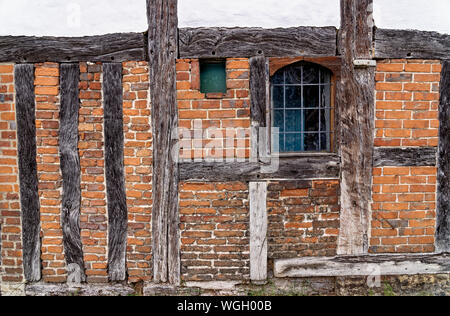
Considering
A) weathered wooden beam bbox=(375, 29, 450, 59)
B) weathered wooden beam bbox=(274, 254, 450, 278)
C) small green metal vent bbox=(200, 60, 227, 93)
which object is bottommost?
weathered wooden beam bbox=(274, 254, 450, 278)

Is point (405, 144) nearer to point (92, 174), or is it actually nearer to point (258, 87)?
point (258, 87)

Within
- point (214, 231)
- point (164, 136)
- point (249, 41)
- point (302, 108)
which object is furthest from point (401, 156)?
point (164, 136)

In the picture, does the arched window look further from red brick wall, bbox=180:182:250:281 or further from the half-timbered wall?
red brick wall, bbox=180:182:250:281

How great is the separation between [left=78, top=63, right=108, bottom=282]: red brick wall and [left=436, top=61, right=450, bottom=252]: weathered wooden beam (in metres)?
3.29

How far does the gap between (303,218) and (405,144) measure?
1.22m

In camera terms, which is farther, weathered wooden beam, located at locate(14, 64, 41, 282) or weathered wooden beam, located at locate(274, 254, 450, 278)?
weathered wooden beam, located at locate(274, 254, 450, 278)

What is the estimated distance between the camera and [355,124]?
2744mm

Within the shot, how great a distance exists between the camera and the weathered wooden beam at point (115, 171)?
8.87 ft

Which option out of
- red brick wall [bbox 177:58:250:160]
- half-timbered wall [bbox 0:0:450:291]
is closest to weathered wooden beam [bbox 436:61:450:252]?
half-timbered wall [bbox 0:0:450:291]

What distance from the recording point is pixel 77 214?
2801 mm

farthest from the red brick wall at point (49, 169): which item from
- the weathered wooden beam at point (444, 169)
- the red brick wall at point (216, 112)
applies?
the weathered wooden beam at point (444, 169)

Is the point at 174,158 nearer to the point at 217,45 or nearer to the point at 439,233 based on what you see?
the point at 217,45

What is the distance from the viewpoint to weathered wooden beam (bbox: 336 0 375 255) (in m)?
2.70

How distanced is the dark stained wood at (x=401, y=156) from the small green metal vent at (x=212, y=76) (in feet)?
5.34
